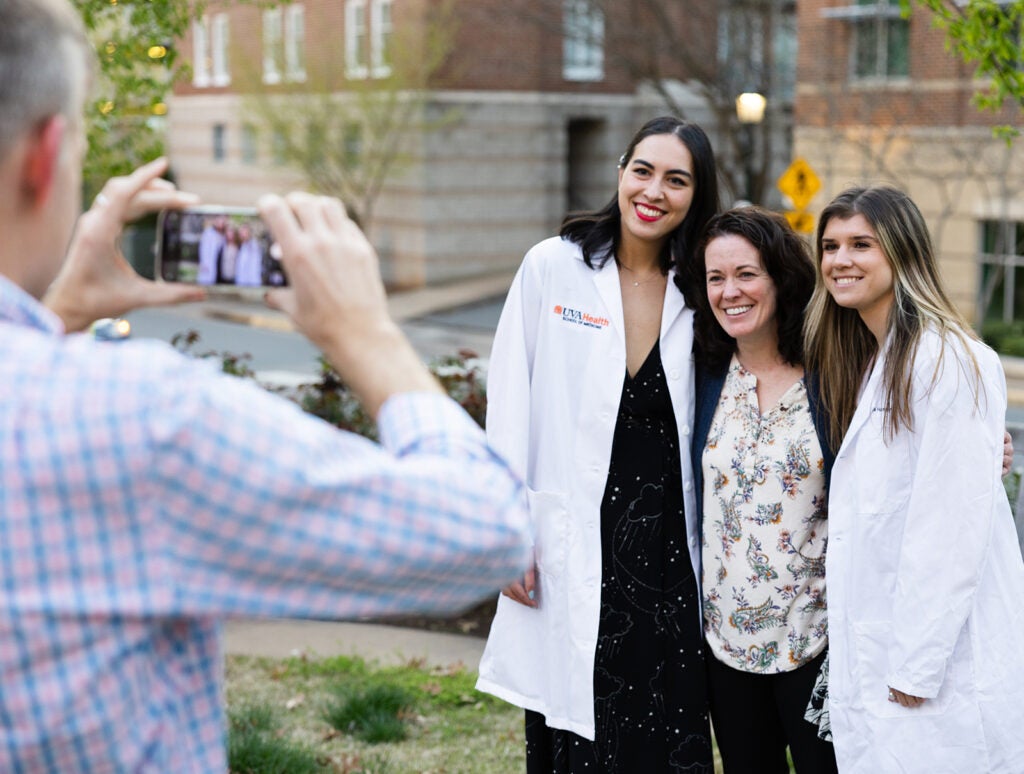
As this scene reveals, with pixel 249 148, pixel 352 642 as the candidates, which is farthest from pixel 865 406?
pixel 249 148

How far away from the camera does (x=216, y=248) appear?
176 centimetres

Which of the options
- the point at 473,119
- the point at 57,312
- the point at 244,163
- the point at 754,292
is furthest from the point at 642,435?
the point at 244,163

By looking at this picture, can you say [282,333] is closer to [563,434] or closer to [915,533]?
[563,434]

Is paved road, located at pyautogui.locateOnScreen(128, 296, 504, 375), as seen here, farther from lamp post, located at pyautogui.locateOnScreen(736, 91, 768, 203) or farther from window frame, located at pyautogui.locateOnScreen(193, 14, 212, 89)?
window frame, located at pyautogui.locateOnScreen(193, 14, 212, 89)

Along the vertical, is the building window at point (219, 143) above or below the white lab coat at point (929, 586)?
above

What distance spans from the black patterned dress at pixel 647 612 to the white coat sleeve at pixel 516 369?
31 cm

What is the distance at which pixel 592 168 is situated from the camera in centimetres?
3030

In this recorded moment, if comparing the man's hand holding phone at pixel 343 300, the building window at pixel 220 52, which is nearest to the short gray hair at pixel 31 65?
the man's hand holding phone at pixel 343 300

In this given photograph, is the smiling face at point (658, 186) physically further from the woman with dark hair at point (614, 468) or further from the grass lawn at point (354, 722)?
the grass lawn at point (354, 722)

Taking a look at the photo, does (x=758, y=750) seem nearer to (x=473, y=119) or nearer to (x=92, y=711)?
(x=92, y=711)

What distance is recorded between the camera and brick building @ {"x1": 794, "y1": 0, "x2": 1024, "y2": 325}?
1970cm

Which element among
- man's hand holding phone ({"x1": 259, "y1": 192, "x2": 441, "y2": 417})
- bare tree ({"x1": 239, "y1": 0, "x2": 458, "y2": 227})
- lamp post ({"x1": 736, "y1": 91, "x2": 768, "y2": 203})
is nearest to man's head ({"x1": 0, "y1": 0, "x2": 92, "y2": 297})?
man's hand holding phone ({"x1": 259, "y1": 192, "x2": 441, "y2": 417})

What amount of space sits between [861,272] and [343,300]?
86.7 inches

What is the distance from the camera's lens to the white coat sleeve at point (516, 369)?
394 cm
